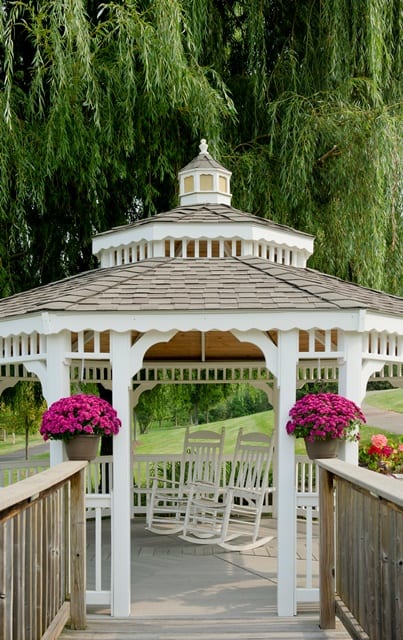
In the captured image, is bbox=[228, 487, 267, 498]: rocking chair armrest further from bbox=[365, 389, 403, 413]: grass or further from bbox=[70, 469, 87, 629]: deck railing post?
bbox=[365, 389, 403, 413]: grass

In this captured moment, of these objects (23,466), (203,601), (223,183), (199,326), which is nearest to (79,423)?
(199,326)

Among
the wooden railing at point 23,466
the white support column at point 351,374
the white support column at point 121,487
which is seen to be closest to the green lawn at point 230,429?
the wooden railing at point 23,466

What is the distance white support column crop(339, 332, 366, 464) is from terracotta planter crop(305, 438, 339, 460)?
165 millimetres

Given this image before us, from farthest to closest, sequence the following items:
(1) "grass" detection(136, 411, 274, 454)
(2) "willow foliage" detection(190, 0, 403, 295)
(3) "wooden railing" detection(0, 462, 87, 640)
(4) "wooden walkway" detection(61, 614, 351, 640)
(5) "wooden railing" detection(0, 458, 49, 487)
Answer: (1) "grass" detection(136, 411, 274, 454), (2) "willow foliage" detection(190, 0, 403, 295), (5) "wooden railing" detection(0, 458, 49, 487), (4) "wooden walkway" detection(61, 614, 351, 640), (3) "wooden railing" detection(0, 462, 87, 640)

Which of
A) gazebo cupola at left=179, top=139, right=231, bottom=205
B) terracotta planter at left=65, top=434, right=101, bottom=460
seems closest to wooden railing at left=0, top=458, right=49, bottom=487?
terracotta planter at left=65, top=434, right=101, bottom=460

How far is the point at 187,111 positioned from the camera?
26.0 ft

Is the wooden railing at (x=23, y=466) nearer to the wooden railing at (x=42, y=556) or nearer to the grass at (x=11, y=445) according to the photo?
the wooden railing at (x=42, y=556)

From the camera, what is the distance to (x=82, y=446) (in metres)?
4.82

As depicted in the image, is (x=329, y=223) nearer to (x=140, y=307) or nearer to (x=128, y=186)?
(x=128, y=186)

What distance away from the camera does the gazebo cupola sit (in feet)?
23.0

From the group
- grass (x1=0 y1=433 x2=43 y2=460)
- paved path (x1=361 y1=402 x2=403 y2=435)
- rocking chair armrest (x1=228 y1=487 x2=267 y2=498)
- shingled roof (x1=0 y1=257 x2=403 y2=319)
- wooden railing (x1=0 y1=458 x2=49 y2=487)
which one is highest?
shingled roof (x1=0 y1=257 x2=403 y2=319)

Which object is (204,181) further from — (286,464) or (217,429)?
(217,429)

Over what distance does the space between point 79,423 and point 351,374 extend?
195 centimetres

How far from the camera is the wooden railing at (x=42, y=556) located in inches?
100
